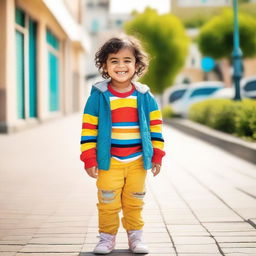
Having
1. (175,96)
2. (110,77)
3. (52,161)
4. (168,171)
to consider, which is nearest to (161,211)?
(110,77)

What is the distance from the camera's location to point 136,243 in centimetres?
369

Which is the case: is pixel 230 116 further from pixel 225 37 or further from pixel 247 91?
pixel 225 37

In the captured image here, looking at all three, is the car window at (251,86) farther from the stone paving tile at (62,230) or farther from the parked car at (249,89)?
the stone paving tile at (62,230)

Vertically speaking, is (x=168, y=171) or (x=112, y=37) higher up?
(x=112, y=37)

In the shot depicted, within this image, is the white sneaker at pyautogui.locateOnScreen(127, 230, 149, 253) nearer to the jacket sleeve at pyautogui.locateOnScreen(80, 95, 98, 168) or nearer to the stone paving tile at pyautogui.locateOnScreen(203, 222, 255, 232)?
the jacket sleeve at pyautogui.locateOnScreen(80, 95, 98, 168)

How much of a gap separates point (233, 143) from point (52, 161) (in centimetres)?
355

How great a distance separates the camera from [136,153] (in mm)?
3650

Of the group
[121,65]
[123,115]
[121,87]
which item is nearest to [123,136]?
[123,115]

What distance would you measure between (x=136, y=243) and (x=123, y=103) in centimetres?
97

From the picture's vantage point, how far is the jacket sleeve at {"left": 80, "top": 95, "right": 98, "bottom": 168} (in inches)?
141

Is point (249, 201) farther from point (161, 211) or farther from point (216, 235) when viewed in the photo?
point (216, 235)

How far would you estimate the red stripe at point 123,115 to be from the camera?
11.9 feet

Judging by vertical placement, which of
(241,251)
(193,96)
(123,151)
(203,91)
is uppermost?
(203,91)

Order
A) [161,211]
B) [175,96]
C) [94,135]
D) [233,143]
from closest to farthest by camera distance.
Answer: [94,135], [161,211], [233,143], [175,96]
